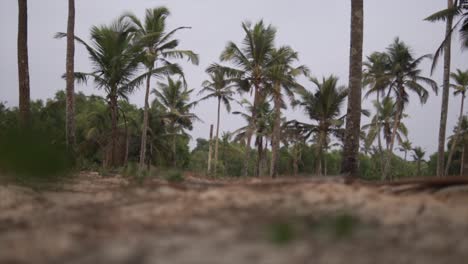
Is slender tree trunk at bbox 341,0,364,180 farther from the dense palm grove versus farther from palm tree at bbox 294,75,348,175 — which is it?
palm tree at bbox 294,75,348,175

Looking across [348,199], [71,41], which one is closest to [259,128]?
[71,41]

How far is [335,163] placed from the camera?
1861 inches

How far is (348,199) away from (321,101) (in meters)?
16.8

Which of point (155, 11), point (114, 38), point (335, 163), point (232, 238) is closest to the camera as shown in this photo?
point (232, 238)

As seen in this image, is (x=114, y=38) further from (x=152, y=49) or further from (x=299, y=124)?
(x=299, y=124)

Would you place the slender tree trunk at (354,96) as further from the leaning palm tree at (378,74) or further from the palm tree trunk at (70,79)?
the leaning palm tree at (378,74)

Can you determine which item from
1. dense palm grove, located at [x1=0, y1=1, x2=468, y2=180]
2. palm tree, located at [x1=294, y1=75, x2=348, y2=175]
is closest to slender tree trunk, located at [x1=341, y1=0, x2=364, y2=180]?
dense palm grove, located at [x1=0, y1=1, x2=468, y2=180]

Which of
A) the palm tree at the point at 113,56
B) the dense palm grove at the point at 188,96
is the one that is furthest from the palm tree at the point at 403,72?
the palm tree at the point at 113,56

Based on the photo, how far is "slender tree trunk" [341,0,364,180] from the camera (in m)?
6.80

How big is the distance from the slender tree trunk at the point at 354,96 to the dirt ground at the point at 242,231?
3.24 m

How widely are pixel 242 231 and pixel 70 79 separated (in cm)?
988

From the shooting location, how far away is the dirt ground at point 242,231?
1818 mm

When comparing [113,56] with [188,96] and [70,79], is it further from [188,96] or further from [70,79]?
[188,96]

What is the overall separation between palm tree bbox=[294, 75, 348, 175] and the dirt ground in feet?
53.2
